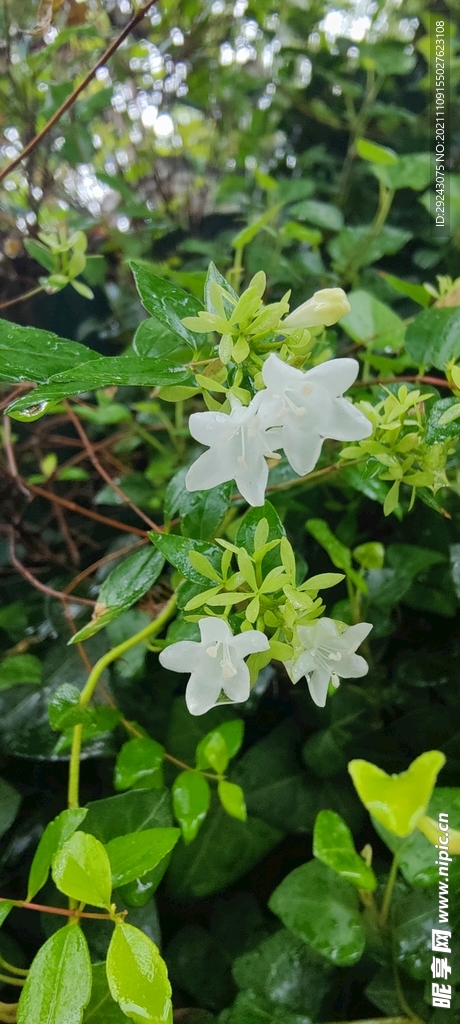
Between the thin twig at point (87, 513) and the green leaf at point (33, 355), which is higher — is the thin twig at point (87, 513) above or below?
below

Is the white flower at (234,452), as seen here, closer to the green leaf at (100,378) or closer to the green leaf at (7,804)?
the green leaf at (100,378)

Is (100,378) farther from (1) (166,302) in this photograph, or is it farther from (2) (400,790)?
(2) (400,790)

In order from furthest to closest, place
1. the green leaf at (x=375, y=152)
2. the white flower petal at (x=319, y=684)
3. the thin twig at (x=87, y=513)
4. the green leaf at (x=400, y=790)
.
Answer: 1. the green leaf at (x=375, y=152)
2. the thin twig at (x=87, y=513)
3. the white flower petal at (x=319, y=684)
4. the green leaf at (x=400, y=790)

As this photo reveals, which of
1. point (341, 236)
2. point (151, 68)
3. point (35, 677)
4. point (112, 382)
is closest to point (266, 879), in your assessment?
point (35, 677)

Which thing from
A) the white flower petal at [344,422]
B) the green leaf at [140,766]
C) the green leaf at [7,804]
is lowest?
the green leaf at [7,804]

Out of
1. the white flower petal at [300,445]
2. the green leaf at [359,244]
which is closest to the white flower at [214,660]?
the white flower petal at [300,445]

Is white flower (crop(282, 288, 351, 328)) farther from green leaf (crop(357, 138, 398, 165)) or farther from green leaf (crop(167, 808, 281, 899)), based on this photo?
green leaf (crop(357, 138, 398, 165))
